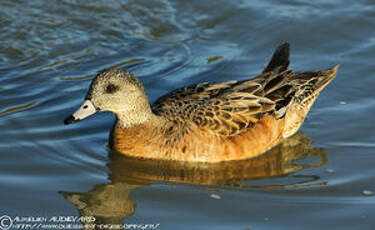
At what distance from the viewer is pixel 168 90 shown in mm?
10297

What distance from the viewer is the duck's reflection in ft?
23.0

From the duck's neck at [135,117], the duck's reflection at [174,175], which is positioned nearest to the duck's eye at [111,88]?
the duck's neck at [135,117]

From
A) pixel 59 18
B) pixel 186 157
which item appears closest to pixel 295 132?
pixel 186 157

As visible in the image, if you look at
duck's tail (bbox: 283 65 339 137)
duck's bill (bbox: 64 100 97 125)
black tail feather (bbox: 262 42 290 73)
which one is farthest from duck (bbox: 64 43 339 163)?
black tail feather (bbox: 262 42 290 73)

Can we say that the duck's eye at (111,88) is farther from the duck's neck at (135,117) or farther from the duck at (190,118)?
the duck's neck at (135,117)


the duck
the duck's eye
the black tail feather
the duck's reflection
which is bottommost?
the duck's reflection

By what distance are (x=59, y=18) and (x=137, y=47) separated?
1.96 metres

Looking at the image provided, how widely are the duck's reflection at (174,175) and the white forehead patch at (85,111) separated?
2.40 feet

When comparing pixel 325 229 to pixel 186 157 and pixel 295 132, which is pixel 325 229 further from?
pixel 295 132

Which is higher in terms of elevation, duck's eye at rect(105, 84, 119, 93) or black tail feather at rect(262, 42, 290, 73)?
black tail feather at rect(262, 42, 290, 73)

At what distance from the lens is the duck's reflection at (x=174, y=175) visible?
276 inches

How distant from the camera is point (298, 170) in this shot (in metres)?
8.04

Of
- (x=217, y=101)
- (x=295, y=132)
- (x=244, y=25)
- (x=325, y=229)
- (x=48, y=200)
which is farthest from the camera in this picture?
(x=244, y=25)

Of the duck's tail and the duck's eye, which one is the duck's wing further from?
the duck's eye
